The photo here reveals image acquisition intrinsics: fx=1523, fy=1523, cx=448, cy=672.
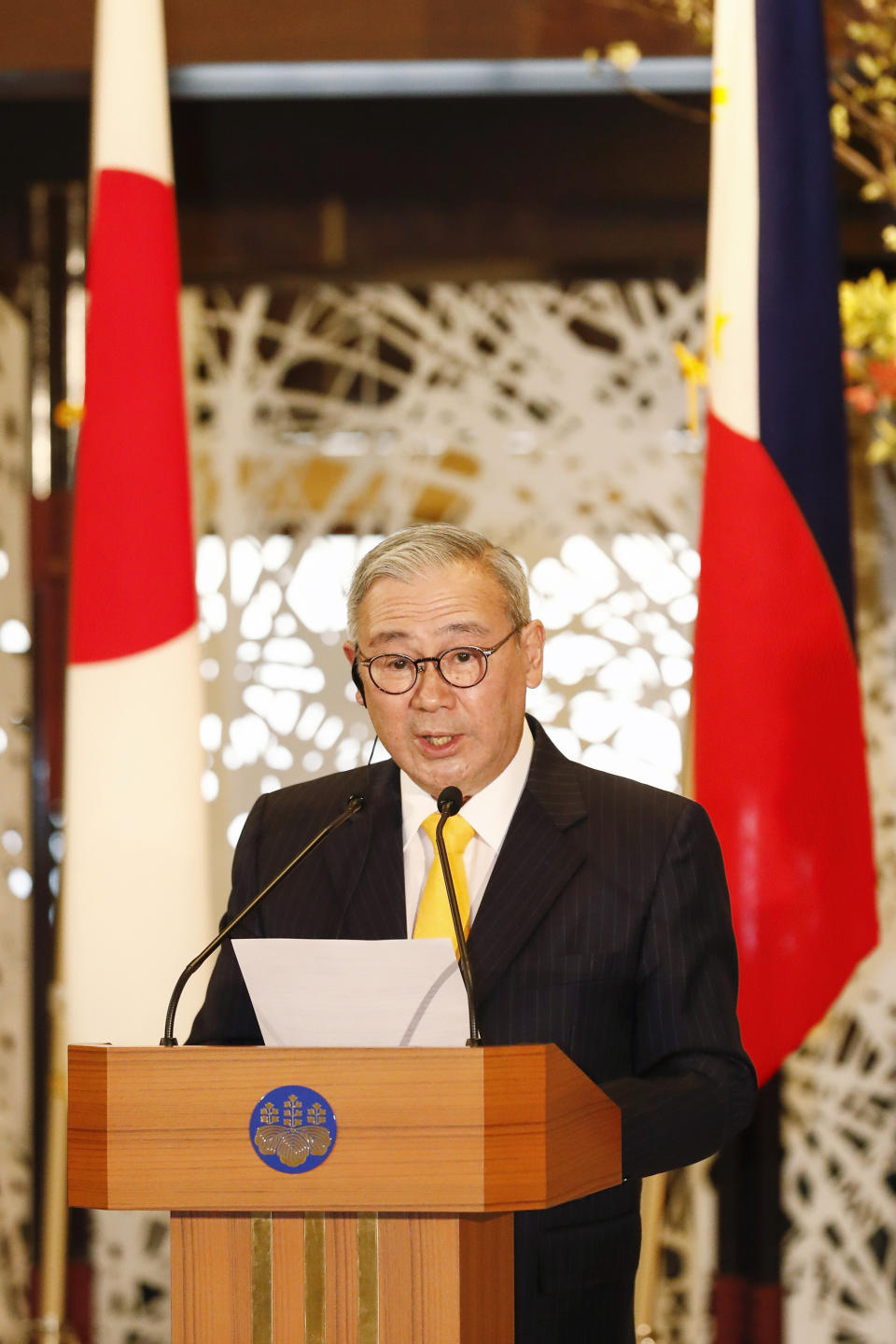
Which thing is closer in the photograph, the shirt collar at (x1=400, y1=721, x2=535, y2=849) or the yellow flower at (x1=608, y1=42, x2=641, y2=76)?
the shirt collar at (x1=400, y1=721, x2=535, y2=849)

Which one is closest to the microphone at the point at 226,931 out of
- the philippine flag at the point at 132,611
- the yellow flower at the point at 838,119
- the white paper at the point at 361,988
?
the white paper at the point at 361,988

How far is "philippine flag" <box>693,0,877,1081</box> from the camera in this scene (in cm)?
296

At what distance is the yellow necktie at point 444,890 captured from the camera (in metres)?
1.91

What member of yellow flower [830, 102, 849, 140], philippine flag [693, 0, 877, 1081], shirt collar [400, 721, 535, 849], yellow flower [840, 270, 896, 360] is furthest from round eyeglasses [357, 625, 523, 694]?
yellow flower [830, 102, 849, 140]

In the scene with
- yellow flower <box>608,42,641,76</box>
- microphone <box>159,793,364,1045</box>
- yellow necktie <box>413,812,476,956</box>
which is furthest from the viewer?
yellow flower <box>608,42,641,76</box>

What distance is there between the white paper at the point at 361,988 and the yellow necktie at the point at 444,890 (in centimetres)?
39

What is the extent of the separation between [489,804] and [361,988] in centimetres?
58

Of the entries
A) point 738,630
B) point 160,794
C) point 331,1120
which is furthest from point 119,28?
point 331,1120

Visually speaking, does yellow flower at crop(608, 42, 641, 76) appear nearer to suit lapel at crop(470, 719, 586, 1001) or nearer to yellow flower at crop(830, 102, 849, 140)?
yellow flower at crop(830, 102, 849, 140)

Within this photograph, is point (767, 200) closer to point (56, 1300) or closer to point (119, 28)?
point (119, 28)

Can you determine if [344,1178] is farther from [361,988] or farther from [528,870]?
[528,870]

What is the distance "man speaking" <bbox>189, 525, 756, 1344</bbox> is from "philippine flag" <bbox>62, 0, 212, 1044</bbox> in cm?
97

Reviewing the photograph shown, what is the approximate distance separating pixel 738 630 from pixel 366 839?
1.24 metres

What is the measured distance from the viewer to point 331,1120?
53.6 inches
